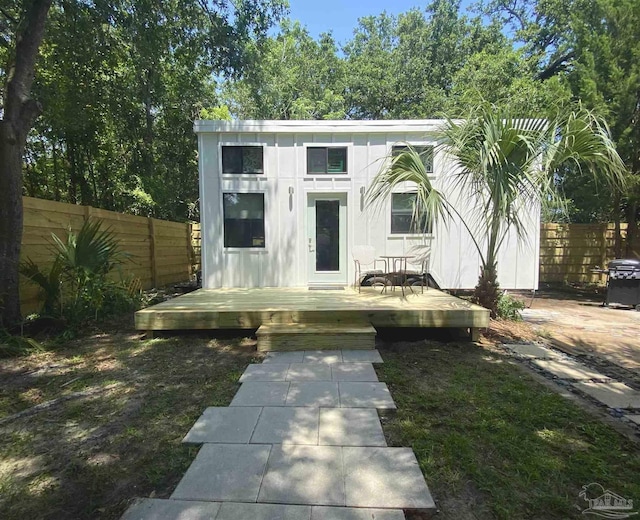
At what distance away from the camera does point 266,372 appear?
3303 mm

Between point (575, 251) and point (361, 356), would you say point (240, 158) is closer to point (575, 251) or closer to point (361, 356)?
point (361, 356)

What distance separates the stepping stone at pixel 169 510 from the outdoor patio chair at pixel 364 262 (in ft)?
15.4

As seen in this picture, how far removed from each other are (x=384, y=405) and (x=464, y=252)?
5.11 m

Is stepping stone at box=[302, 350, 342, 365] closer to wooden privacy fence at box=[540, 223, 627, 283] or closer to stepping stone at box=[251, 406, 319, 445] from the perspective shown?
stepping stone at box=[251, 406, 319, 445]

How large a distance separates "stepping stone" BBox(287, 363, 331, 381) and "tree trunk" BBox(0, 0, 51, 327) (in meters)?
3.45

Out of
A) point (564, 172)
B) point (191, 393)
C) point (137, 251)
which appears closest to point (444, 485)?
point (191, 393)

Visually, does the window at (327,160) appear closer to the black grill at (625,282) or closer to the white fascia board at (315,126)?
the white fascia board at (315,126)

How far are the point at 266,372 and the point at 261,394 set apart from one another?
1.57ft

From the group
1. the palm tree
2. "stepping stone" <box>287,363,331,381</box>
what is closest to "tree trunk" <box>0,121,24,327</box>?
"stepping stone" <box>287,363,331,381</box>

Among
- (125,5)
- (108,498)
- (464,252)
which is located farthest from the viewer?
(464,252)

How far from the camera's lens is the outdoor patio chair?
6.00 meters

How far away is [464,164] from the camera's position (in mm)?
4660

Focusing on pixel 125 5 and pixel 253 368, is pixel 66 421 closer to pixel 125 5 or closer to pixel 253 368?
pixel 253 368

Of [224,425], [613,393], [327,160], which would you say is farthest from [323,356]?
[327,160]
